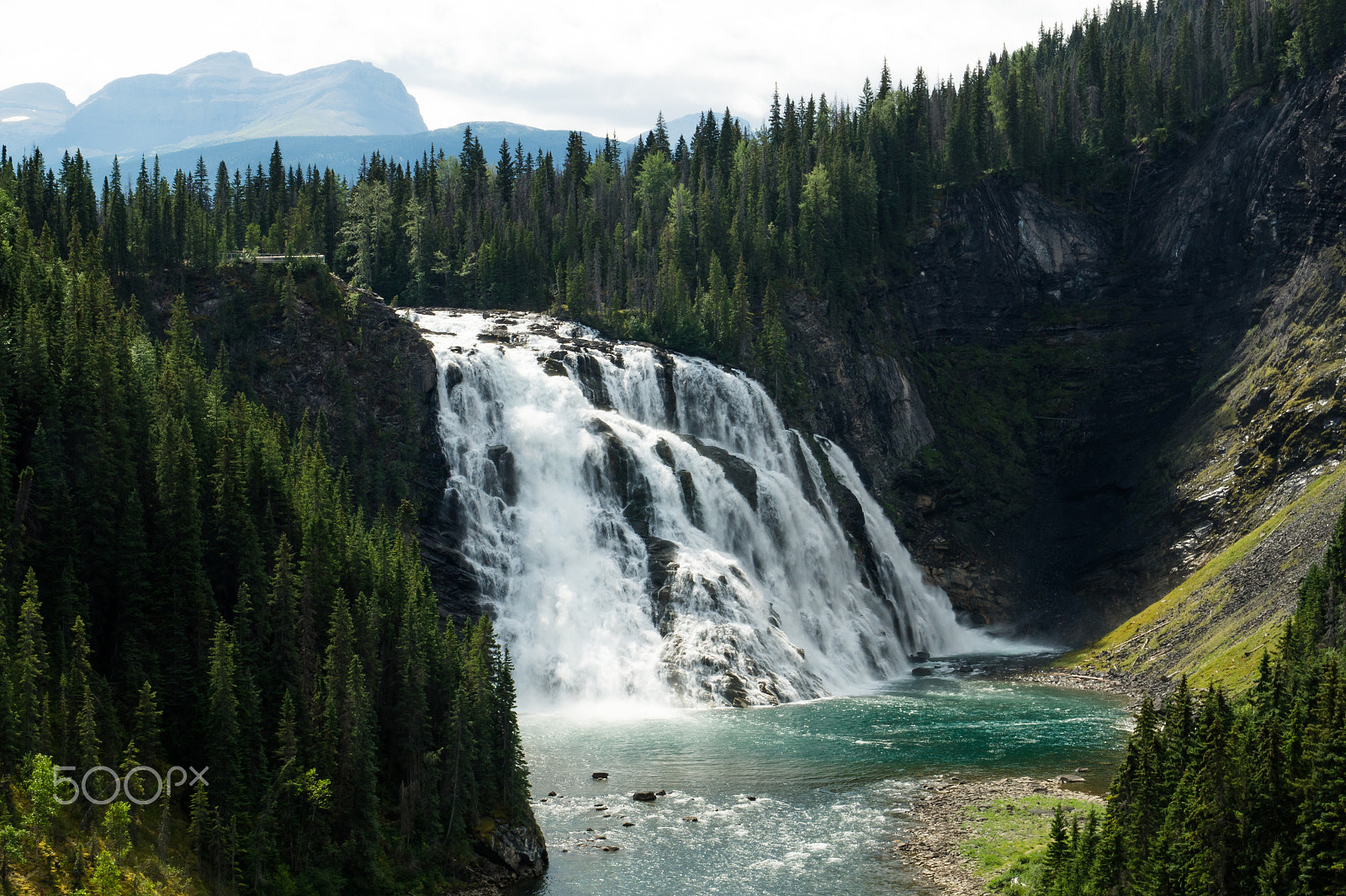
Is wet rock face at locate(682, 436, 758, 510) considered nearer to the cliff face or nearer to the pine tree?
the cliff face

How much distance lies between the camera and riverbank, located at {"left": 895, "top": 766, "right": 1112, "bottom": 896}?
4616cm

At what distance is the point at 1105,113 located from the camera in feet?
491

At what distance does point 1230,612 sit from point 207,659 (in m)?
70.0

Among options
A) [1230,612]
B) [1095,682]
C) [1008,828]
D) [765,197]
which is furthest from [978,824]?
[765,197]

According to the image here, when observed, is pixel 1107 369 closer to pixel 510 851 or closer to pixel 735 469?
pixel 735 469

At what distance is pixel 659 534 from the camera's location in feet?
293

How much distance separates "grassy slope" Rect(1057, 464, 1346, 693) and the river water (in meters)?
7.48

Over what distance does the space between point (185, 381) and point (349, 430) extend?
83.3 feet

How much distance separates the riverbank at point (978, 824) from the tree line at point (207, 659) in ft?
57.8

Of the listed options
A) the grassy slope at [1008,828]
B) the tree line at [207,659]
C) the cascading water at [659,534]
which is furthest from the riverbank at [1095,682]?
the tree line at [207,659]

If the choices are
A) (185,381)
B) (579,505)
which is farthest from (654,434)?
(185,381)

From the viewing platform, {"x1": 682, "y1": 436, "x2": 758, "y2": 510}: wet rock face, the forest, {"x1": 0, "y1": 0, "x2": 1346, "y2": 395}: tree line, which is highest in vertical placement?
{"x1": 0, "y1": 0, "x2": 1346, "y2": 395}: tree line

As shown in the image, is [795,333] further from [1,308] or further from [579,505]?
[1,308]

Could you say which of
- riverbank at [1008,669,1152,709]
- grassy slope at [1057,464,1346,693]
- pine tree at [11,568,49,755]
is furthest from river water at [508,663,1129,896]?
pine tree at [11,568,49,755]
